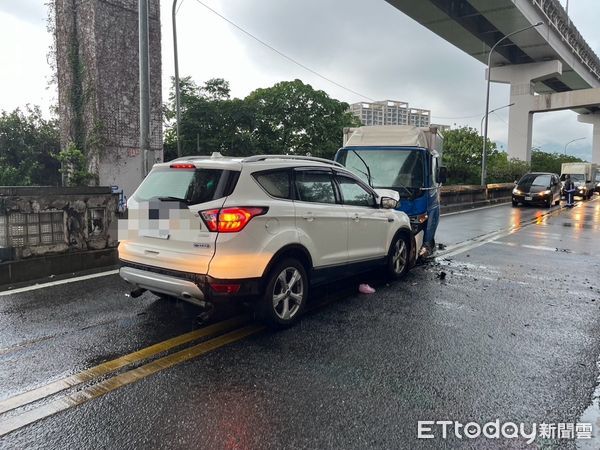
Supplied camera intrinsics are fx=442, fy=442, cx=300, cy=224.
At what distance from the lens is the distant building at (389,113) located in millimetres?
47938

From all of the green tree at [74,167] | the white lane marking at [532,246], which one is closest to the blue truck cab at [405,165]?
the white lane marking at [532,246]

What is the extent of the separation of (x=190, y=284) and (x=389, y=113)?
47.4 m

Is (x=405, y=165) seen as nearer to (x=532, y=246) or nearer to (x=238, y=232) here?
(x=532, y=246)

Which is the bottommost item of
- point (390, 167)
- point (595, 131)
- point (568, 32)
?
point (390, 167)

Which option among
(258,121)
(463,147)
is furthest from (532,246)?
(463,147)

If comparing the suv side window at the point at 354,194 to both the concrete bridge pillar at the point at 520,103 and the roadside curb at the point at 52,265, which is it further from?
the concrete bridge pillar at the point at 520,103

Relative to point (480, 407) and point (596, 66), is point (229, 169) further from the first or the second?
point (596, 66)

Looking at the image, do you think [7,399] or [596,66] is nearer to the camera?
[7,399]

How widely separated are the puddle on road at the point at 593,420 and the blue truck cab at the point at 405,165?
4.84m

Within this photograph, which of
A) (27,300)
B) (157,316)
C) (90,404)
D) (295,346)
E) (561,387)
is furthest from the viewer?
(27,300)

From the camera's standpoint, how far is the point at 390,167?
8.75m

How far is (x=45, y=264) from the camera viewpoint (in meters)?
6.52

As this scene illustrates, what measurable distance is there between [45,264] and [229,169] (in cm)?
403

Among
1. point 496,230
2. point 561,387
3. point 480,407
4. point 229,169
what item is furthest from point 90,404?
point 496,230
